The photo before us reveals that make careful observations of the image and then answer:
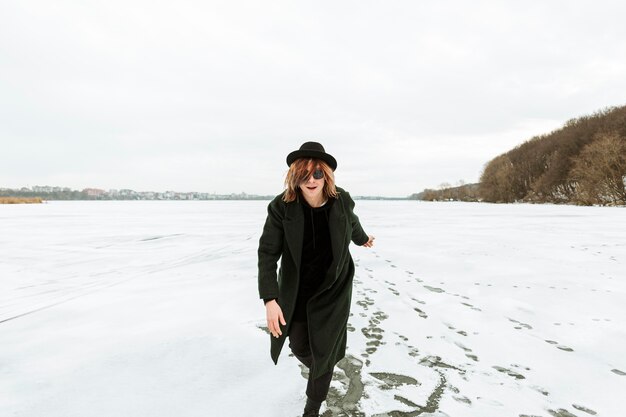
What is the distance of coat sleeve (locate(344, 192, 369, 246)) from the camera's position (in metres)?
2.05

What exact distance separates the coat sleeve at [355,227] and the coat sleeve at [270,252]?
43 cm

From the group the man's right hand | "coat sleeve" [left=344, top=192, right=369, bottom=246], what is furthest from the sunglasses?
the man's right hand

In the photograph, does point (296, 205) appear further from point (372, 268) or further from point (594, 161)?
point (594, 161)

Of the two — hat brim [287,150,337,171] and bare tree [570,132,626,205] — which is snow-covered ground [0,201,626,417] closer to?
hat brim [287,150,337,171]

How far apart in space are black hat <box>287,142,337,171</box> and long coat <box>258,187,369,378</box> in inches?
9.1

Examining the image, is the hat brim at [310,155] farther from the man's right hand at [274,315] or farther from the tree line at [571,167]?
the tree line at [571,167]

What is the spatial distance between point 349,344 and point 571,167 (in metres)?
67.9

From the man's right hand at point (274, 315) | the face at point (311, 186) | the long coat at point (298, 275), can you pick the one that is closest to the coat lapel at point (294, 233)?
the long coat at point (298, 275)

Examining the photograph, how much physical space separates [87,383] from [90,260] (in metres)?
5.66

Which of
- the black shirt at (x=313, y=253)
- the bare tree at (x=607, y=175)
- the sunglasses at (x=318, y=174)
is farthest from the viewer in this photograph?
the bare tree at (x=607, y=175)

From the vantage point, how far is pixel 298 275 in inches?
73.0

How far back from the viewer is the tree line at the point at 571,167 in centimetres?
3934

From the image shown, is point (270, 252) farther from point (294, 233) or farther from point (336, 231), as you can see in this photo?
point (336, 231)

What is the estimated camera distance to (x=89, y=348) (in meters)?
2.96
